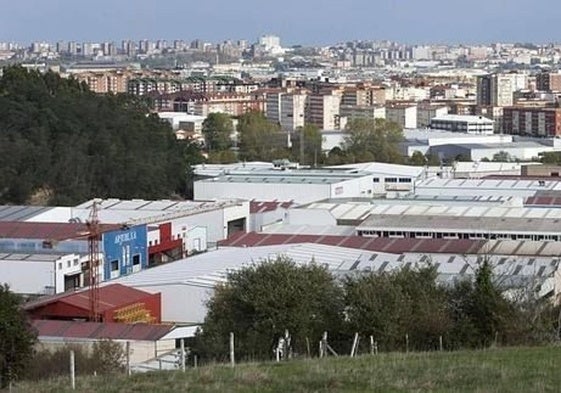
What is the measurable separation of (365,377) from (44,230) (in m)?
9.43

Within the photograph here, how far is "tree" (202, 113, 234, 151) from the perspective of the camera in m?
29.3

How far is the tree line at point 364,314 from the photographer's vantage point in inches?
281

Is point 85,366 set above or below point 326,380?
below

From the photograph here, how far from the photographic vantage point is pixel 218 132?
29453mm

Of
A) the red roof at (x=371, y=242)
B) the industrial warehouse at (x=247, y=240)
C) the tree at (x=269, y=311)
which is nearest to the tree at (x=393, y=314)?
the tree at (x=269, y=311)

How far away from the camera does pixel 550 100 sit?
45.0 m

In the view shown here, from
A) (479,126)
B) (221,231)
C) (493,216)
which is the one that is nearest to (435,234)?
(493,216)

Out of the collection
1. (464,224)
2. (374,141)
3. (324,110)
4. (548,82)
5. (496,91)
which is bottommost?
(464,224)

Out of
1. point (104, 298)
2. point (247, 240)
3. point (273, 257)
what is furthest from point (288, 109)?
point (104, 298)

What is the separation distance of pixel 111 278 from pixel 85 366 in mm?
5126

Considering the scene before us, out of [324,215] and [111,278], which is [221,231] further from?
[111,278]

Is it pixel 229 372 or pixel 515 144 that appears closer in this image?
pixel 229 372

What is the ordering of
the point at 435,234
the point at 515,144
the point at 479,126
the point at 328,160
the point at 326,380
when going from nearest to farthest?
1. the point at 326,380
2. the point at 435,234
3. the point at 328,160
4. the point at 515,144
5. the point at 479,126

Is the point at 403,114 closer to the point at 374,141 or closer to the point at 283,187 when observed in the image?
the point at 374,141
